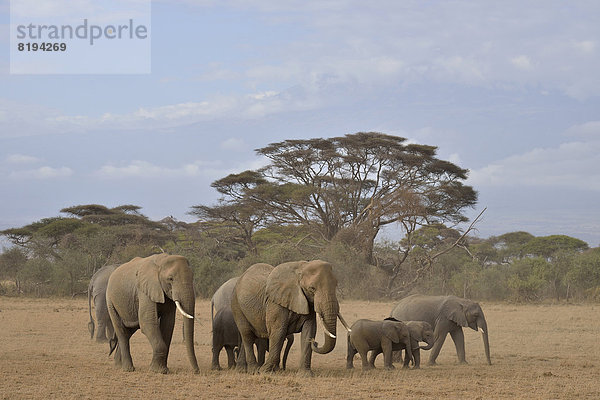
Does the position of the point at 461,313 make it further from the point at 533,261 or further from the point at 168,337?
the point at 533,261

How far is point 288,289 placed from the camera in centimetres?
1177

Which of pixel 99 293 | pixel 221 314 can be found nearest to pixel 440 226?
pixel 99 293

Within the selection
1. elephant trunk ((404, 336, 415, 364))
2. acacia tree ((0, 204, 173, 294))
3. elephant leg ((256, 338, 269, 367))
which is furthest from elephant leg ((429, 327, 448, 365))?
acacia tree ((0, 204, 173, 294))

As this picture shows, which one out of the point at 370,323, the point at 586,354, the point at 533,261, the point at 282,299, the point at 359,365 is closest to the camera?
the point at 282,299

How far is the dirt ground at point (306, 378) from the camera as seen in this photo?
406 inches

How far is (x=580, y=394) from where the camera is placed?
10.8 m

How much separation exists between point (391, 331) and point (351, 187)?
2872cm

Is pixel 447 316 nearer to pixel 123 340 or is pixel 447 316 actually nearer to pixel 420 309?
pixel 420 309

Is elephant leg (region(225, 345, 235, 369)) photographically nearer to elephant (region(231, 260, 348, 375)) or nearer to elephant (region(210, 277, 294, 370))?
elephant (region(210, 277, 294, 370))

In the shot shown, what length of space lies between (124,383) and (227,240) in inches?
1322

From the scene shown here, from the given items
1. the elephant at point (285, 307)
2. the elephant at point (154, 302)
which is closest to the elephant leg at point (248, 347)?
the elephant at point (285, 307)

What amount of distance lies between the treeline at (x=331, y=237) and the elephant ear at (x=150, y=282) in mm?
23930

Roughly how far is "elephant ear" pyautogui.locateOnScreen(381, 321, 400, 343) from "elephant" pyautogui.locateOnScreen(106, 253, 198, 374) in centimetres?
337

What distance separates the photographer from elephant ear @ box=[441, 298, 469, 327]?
48.6 ft
